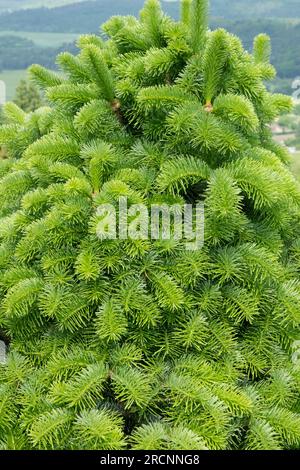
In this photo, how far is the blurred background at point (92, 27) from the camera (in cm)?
6103

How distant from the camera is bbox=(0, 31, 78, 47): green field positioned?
8219cm

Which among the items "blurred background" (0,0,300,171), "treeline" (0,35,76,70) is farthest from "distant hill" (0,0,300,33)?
"treeline" (0,35,76,70)

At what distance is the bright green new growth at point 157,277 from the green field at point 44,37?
265 feet

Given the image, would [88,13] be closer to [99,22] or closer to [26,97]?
[99,22]

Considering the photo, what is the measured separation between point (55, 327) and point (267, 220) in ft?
2.65

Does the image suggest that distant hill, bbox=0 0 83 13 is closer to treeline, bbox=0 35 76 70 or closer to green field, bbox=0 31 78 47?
green field, bbox=0 31 78 47

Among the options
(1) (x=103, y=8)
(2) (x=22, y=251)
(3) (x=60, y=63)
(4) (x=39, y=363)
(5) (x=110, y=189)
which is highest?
(3) (x=60, y=63)

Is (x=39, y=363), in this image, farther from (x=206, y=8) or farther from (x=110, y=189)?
(x=206, y=8)

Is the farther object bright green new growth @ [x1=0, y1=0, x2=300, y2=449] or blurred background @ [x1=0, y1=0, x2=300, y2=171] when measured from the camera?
blurred background @ [x1=0, y1=0, x2=300, y2=171]

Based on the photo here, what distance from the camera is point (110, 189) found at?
173cm

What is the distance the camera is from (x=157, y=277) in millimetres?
1698
